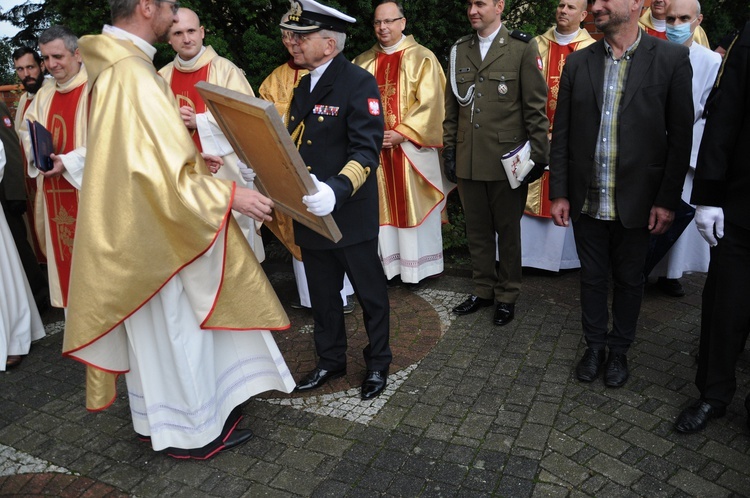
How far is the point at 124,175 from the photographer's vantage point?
2.65m

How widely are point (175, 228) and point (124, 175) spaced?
0.96ft

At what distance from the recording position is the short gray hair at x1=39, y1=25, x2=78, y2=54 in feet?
14.1

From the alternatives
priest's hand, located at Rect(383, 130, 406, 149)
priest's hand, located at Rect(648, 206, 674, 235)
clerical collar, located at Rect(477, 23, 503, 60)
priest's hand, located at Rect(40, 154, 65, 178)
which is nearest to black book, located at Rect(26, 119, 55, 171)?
priest's hand, located at Rect(40, 154, 65, 178)

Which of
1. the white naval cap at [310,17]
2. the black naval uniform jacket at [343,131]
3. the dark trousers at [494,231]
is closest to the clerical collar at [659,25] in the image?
the dark trousers at [494,231]

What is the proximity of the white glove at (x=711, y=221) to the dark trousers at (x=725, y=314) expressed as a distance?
5cm

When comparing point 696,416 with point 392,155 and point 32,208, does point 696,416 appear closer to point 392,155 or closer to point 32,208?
point 392,155

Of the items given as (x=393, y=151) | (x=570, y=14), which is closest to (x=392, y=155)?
(x=393, y=151)

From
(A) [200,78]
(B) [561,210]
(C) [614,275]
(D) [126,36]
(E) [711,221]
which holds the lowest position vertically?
(C) [614,275]

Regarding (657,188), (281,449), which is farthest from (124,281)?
(657,188)

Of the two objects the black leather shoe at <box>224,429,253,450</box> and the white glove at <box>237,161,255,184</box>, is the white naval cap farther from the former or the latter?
the black leather shoe at <box>224,429,253,450</box>

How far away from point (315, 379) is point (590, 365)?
157 centimetres

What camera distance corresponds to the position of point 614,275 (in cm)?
368

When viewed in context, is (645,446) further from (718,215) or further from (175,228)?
(175,228)

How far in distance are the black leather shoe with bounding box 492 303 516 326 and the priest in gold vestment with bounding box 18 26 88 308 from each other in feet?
9.40
